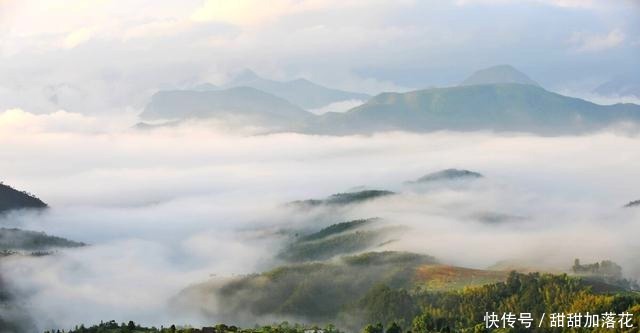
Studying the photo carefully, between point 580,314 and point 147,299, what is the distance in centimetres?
10551

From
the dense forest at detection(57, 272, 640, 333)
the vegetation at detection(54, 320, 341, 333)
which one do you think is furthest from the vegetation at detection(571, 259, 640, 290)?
the vegetation at detection(54, 320, 341, 333)

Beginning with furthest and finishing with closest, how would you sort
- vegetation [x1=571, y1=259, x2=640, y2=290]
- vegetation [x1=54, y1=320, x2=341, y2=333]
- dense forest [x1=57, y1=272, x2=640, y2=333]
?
vegetation [x1=571, y1=259, x2=640, y2=290]
dense forest [x1=57, y1=272, x2=640, y2=333]
vegetation [x1=54, y1=320, x2=341, y2=333]

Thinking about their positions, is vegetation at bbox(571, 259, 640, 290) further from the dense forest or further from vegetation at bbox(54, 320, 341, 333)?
vegetation at bbox(54, 320, 341, 333)

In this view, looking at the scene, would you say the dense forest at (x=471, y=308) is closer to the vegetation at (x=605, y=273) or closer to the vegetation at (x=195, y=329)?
the vegetation at (x=195, y=329)

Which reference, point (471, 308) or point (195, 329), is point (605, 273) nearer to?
point (471, 308)

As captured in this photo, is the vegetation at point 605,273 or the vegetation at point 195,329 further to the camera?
the vegetation at point 605,273

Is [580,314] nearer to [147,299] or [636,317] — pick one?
[636,317]

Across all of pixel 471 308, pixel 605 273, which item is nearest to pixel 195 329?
pixel 471 308

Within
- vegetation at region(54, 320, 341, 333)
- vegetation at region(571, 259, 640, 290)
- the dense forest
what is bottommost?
vegetation at region(54, 320, 341, 333)

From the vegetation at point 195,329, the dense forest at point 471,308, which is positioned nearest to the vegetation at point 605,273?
the dense forest at point 471,308

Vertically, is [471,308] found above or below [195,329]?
above

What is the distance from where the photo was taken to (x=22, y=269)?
194250 millimetres

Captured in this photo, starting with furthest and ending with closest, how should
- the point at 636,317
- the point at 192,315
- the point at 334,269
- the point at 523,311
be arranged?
the point at 334,269, the point at 192,315, the point at 523,311, the point at 636,317

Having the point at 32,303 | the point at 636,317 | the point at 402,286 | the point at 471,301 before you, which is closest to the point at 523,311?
the point at 471,301
